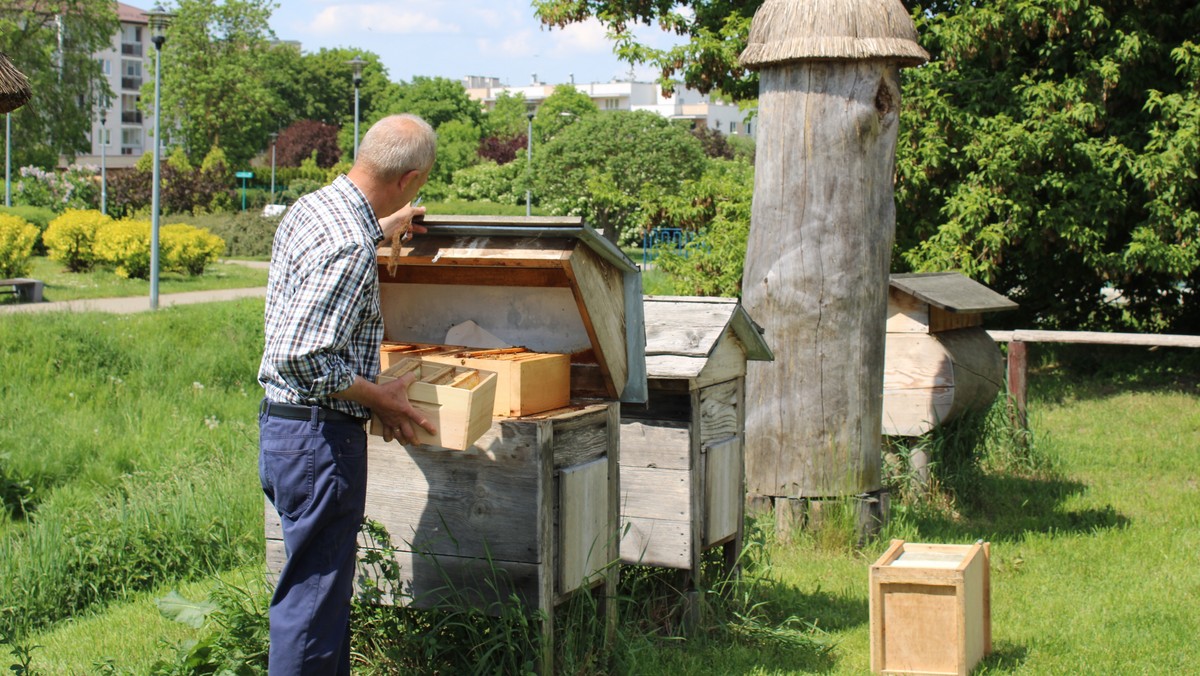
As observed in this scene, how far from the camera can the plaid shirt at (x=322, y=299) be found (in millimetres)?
3574

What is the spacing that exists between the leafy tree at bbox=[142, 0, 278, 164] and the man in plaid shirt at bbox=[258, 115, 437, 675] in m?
64.8

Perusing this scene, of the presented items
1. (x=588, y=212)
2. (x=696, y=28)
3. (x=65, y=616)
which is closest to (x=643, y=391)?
(x=65, y=616)

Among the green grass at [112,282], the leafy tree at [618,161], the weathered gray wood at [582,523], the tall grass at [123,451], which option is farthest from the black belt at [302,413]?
the leafy tree at [618,161]

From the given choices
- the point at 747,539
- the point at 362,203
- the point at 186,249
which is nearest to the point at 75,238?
the point at 186,249

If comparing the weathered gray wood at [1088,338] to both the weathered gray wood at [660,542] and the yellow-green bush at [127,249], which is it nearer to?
the weathered gray wood at [660,542]

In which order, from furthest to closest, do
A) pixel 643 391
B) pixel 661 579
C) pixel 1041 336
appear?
pixel 1041 336 → pixel 661 579 → pixel 643 391

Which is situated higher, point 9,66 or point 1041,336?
point 9,66

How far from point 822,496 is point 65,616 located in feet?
14.1

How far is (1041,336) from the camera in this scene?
32.6 ft

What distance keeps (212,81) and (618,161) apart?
35.3 metres

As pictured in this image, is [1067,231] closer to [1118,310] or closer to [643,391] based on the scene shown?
[1118,310]

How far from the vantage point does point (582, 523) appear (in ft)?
14.5

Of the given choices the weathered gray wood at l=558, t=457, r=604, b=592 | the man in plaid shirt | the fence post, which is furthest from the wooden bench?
the man in plaid shirt

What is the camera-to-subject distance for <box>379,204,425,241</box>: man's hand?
4184 millimetres
